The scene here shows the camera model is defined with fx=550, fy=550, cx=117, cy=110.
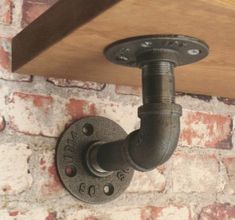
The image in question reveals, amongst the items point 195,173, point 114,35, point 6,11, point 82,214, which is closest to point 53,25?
point 114,35

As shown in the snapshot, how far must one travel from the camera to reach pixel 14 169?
2.34 feet

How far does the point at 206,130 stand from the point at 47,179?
292 mm

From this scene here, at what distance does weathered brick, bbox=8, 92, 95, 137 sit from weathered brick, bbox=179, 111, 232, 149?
19 cm

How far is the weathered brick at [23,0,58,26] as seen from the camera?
744 millimetres

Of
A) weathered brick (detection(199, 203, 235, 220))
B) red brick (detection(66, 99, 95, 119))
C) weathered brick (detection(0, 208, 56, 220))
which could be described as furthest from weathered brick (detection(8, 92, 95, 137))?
weathered brick (detection(199, 203, 235, 220))

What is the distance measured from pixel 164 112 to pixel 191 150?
272mm

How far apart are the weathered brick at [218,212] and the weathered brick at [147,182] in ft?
0.30

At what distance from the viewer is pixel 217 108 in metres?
0.91

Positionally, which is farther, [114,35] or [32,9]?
[32,9]

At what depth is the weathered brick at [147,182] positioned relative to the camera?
0.81m

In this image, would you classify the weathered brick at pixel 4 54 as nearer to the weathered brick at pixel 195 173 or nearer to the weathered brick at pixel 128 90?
the weathered brick at pixel 128 90

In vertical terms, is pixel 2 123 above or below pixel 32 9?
below

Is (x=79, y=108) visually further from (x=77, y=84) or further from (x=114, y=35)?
(x=114, y=35)

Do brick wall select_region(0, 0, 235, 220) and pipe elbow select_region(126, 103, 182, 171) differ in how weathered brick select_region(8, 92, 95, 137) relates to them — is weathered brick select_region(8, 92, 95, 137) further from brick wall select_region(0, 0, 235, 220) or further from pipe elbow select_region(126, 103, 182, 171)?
pipe elbow select_region(126, 103, 182, 171)
